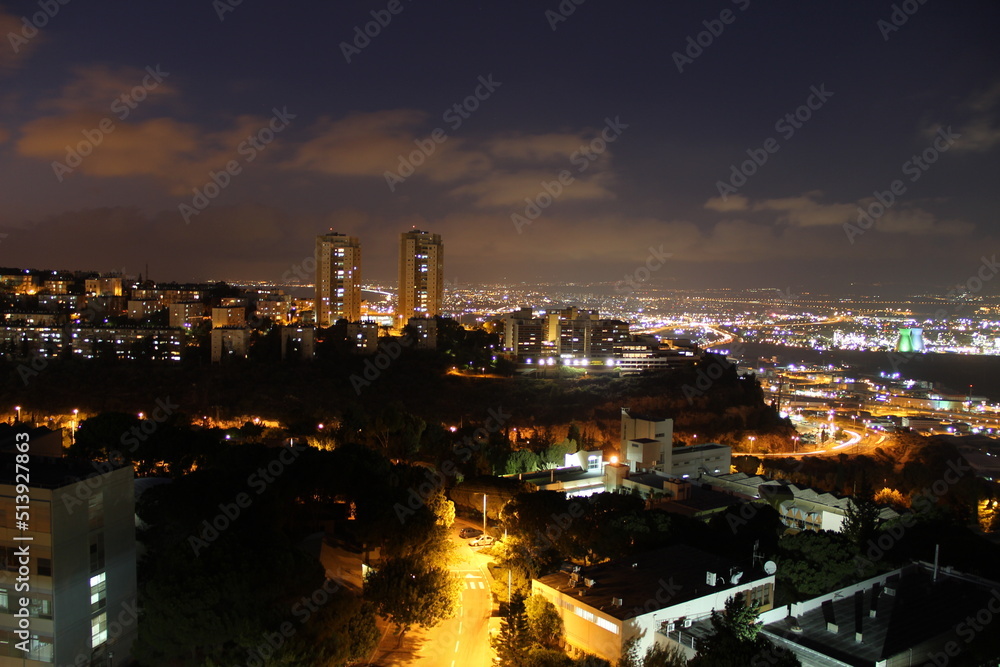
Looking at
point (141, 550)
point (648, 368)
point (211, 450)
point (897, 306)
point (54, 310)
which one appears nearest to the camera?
point (141, 550)

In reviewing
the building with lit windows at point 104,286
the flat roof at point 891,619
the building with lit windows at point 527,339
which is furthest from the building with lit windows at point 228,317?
the flat roof at point 891,619

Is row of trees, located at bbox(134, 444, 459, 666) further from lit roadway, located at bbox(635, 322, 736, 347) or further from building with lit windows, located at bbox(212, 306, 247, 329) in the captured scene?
lit roadway, located at bbox(635, 322, 736, 347)

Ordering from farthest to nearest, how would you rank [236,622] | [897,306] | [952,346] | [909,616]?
[897,306]
[952,346]
[909,616]
[236,622]

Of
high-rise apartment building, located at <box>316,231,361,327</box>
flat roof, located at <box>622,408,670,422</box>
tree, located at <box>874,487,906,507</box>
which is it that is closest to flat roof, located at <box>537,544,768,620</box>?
flat roof, located at <box>622,408,670,422</box>

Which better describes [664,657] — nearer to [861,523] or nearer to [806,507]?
[861,523]

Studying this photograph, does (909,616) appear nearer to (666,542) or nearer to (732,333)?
(666,542)

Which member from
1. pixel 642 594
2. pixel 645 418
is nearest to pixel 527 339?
pixel 645 418

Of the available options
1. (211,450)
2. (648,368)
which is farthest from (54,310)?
(648,368)
